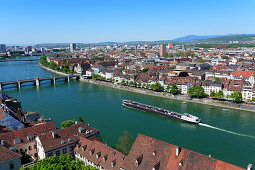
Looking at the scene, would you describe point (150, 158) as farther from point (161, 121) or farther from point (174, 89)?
point (174, 89)

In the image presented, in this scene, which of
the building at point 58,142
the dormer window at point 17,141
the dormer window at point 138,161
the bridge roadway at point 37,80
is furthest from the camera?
the bridge roadway at point 37,80

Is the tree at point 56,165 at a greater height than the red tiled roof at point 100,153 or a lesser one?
greater

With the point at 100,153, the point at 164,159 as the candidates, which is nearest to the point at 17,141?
the point at 100,153

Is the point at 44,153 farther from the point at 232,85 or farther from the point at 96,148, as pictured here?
the point at 232,85

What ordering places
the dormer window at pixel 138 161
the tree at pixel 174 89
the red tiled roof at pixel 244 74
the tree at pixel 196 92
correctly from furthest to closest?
the red tiled roof at pixel 244 74 < the tree at pixel 174 89 < the tree at pixel 196 92 < the dormer window at pixel 138 161

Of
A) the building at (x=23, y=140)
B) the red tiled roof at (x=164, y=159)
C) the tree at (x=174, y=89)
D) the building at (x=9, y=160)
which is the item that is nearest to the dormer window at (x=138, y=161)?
the red tiled roof at (x=164, y=159)

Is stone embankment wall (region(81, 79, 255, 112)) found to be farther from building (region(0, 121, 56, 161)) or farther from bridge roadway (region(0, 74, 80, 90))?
building (region(0, 121, 56, 161))

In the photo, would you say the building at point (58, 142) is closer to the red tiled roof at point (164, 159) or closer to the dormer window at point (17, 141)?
the dormer window at point (17, 141)
